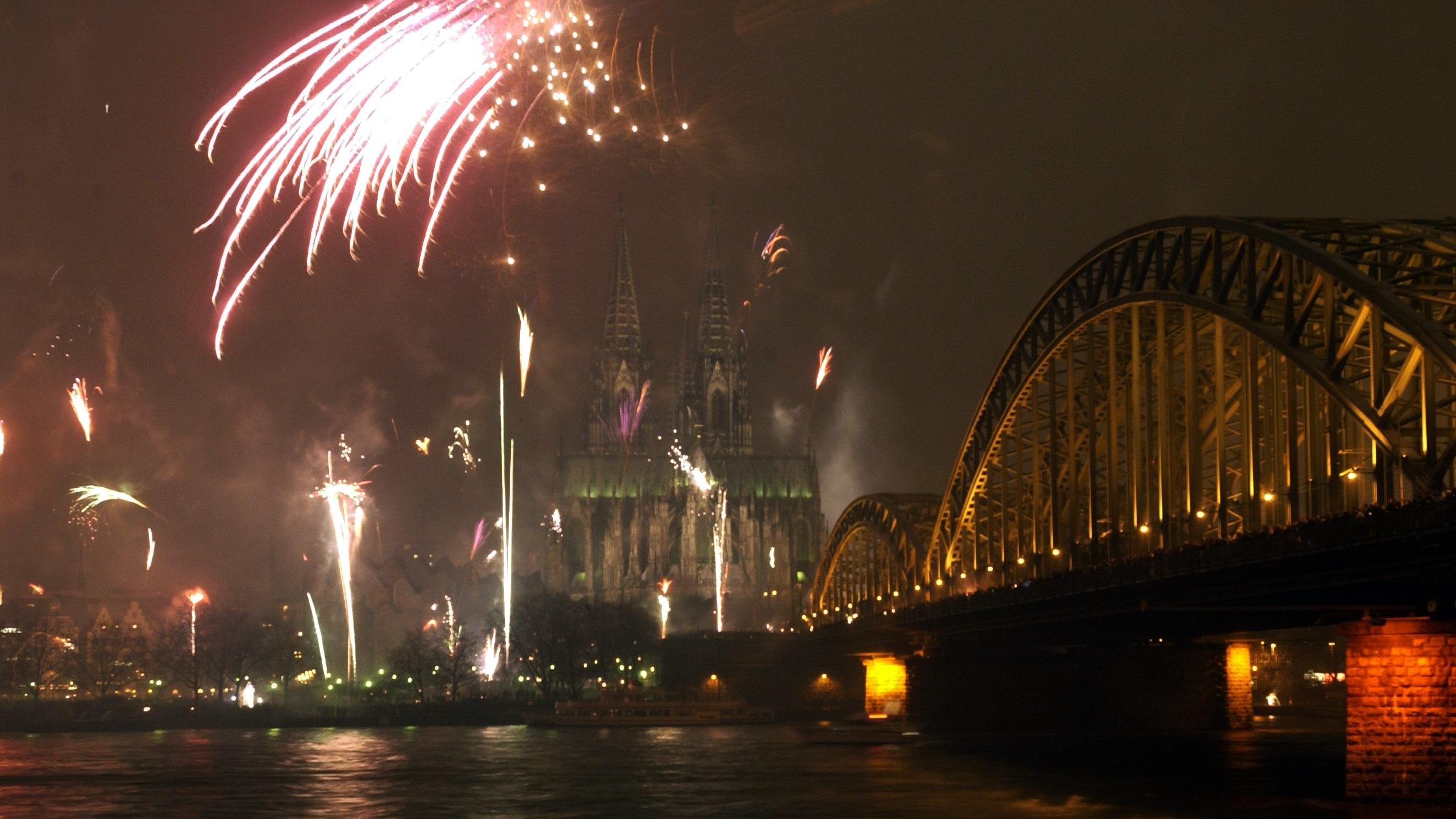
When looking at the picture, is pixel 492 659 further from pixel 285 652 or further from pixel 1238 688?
pixel 1238 688

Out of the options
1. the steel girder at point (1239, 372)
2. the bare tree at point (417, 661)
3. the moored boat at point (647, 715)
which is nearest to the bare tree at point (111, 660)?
the bare tree at point (417, 661)

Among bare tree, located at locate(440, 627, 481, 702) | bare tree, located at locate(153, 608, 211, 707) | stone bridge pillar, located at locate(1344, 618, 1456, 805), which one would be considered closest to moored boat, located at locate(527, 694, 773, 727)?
bare tree, located at locate(440, 627, 481, 702)

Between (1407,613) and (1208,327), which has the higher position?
(1208,327)

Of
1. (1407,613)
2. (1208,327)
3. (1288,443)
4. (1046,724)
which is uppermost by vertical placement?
(1208,327)

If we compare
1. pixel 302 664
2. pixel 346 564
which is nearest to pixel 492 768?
pixel 346 564

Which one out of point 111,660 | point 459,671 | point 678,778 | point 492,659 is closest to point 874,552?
point 459,671

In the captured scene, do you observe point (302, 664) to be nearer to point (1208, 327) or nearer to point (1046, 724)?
point (1046, 724)

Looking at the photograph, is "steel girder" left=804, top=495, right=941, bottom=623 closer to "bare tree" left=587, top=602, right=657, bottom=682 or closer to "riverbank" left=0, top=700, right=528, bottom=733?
"bare tree" left=587, top=602, right=657, bottom=682

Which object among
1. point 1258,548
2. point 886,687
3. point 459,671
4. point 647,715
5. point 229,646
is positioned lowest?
point 647,715
